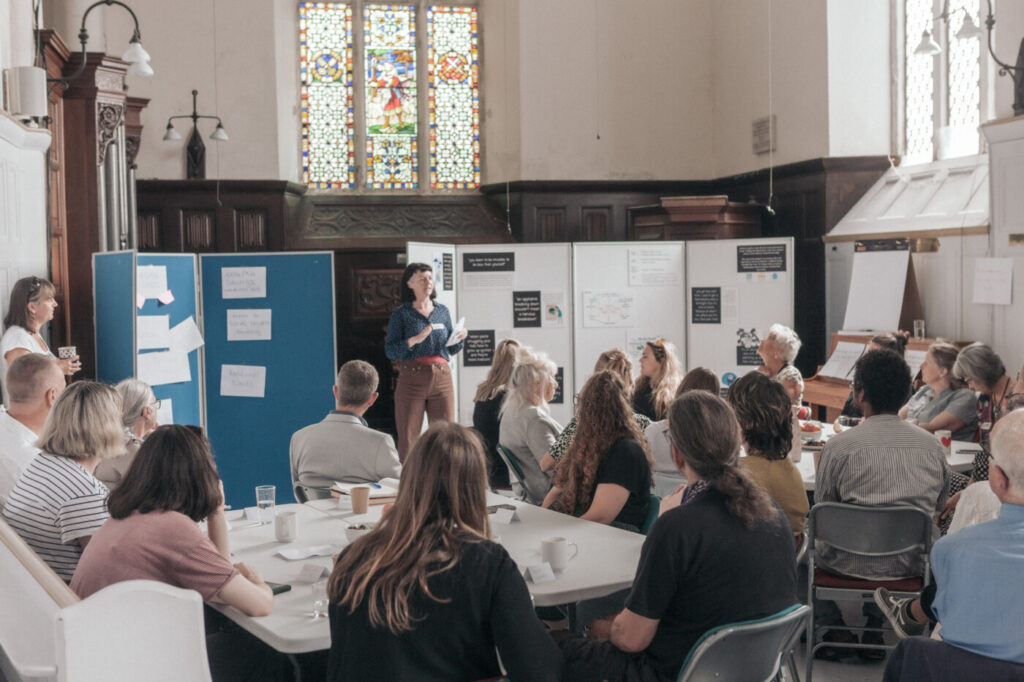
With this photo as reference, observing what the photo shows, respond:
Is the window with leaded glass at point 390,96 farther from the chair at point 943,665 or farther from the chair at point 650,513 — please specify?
the chair at point 943,665

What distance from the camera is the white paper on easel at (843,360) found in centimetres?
712

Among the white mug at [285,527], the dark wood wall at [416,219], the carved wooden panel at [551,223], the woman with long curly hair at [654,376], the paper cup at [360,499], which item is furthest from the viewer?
the carved wooden panel at [551,223]

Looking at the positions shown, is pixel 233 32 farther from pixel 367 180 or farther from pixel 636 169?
pixel 636 169

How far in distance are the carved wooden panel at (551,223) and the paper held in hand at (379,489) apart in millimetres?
A: 6306

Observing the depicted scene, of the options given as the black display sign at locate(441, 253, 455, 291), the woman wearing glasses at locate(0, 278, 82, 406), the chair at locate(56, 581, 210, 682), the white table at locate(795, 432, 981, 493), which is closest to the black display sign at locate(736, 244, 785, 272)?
the black display sign at locate(441, 253, 455, 291)

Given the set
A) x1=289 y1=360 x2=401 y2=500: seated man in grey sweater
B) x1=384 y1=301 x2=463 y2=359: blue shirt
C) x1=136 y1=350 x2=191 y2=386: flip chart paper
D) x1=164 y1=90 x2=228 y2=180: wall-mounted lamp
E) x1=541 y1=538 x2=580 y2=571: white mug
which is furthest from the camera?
x1=164 y1=90 x2=228 y2=180: wall-mounted lamp

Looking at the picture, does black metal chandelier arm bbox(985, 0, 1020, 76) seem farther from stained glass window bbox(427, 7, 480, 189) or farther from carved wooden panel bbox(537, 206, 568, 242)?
stained glass window bbox(427, 7, 480, 189)

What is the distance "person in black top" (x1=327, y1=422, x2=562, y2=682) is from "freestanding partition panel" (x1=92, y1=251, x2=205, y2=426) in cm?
426

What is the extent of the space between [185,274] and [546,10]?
17.4 ft

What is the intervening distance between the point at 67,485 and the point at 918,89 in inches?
290

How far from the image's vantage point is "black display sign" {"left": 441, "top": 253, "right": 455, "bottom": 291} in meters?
8.01

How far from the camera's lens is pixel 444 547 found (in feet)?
6.73

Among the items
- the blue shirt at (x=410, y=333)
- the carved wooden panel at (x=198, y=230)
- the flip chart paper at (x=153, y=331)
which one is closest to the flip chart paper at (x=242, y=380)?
the flip chart paper at (x=153, y=331)

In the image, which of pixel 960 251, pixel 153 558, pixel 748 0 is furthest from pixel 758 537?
Result: pixel 748 0
